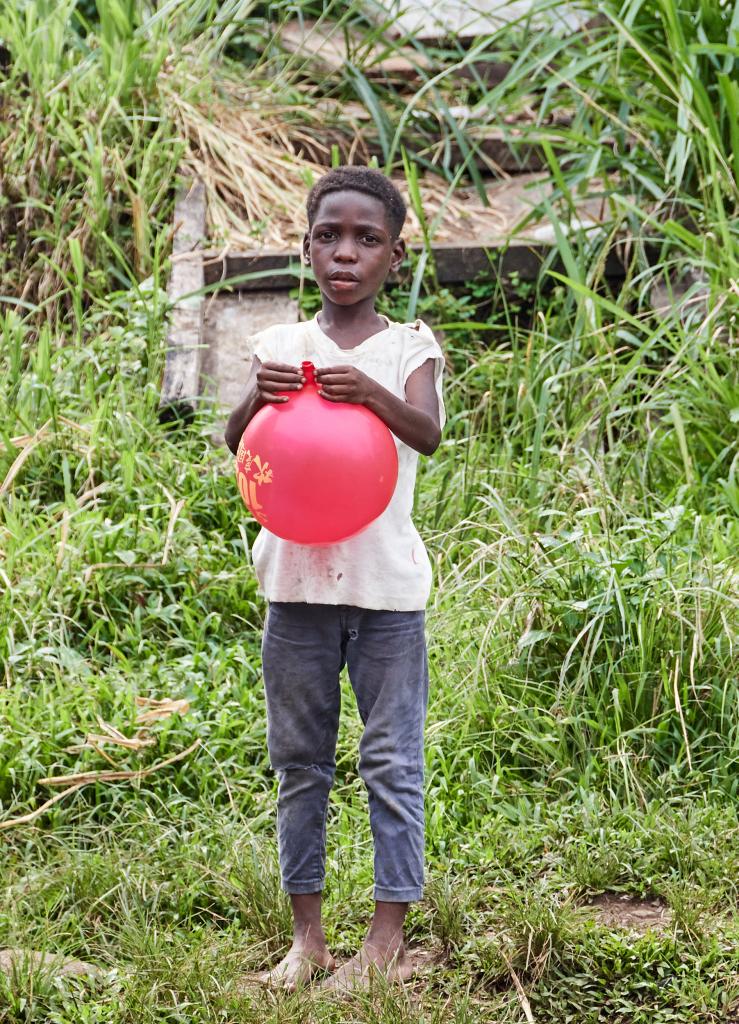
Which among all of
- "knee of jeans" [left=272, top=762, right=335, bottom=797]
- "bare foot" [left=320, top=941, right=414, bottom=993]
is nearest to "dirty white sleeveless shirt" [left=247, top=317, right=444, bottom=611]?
"knee of jeans" [left=272, top=762, right=335, bottom=797]

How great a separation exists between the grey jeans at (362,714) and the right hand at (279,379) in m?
0.47

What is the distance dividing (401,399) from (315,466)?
0.90 feet

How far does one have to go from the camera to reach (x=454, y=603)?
4238 millimetres

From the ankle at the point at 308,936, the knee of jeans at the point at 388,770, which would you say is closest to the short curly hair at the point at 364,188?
the knee of jeans at the point at 388,770

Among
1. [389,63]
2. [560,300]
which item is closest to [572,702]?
[560,300]

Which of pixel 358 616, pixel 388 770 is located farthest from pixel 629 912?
pixel 358 616

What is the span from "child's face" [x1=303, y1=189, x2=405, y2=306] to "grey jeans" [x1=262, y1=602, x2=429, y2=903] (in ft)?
2.20

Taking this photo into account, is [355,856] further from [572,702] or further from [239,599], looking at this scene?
[239,599]

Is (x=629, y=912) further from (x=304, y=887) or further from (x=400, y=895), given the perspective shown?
(x=304, y=887)

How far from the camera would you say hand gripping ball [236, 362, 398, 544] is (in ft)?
8.71

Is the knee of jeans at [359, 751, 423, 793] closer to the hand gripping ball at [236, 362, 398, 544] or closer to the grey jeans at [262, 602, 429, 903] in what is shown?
the grey jeans at [262, 602, 429, 903]

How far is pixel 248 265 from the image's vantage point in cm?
584

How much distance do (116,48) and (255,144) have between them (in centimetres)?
79

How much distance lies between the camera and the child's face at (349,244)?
9.18ft
